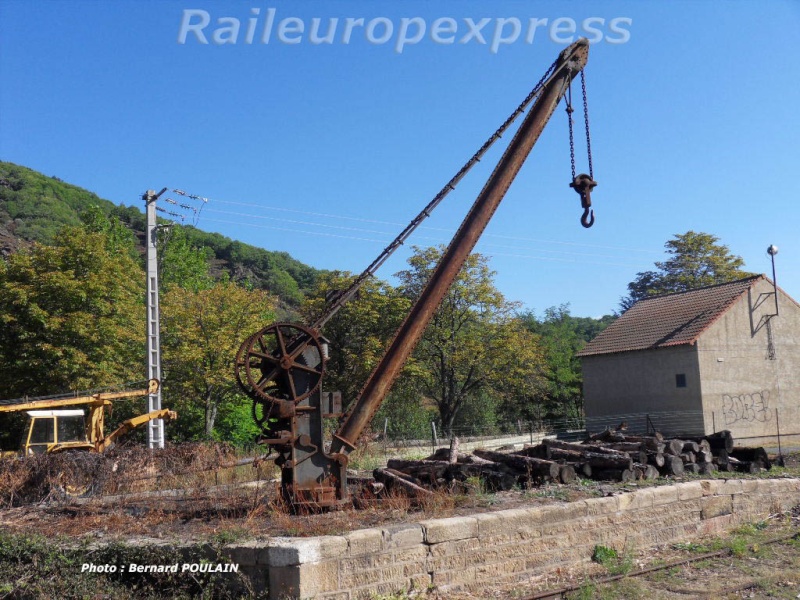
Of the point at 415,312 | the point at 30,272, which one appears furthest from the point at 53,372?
the point at 415,312

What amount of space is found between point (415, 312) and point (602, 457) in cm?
425

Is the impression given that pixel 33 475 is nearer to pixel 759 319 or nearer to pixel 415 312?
pixel 415 312

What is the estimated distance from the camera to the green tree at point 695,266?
48.0 m

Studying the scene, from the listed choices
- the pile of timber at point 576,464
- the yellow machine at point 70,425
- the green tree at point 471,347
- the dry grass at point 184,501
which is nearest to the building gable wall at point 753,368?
the green tree at point 471,347

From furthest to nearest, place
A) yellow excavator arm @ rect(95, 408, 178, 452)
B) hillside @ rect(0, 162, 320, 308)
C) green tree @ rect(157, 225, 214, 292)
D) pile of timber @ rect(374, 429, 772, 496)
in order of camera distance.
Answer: hillside @ rect(0, 162, 320, 308)
green tree @ rect(157, 225, 214, 292)
yellow excavator arm @ rect(95, 408, 178, 452)
pile of timber @ rect(374, 429, 772, 496)

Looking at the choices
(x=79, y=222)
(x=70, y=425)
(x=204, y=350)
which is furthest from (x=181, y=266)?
(x=79, y=222)

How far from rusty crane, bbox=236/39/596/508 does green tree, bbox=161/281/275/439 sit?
51.8 feet

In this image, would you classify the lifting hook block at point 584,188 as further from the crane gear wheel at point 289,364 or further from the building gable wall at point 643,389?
the building gable wall at point 643,389

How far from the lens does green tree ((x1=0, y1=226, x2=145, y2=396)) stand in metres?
24.1

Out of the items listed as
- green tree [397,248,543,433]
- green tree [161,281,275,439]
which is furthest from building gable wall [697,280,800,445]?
green tree [161,281,275,439]

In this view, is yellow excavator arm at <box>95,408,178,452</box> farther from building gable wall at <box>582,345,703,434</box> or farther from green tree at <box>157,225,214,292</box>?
green tree at <box>157,225,214,292</box>

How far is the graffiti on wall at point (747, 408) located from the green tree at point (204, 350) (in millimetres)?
18274

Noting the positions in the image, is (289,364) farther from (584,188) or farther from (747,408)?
(747,408)

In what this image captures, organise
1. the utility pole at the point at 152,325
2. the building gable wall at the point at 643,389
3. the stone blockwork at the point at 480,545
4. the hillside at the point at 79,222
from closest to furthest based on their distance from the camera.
Result: the stone blockwork at the point at 480,545 < the utility pole at the point at 152,325 < the building gable wall at the point at 643,389 < the hillside at the point at 79,222
